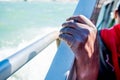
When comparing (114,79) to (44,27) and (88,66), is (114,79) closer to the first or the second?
(88,66)

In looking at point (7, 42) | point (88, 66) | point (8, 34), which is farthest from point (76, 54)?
point (8, 34)

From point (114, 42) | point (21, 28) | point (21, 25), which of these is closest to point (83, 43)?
point (114, 42)

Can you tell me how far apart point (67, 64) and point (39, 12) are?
52.1ft

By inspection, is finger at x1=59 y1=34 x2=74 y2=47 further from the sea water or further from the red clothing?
the sea water

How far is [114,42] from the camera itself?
67cm

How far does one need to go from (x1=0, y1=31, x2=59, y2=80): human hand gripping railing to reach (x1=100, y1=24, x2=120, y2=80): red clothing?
0.15 m

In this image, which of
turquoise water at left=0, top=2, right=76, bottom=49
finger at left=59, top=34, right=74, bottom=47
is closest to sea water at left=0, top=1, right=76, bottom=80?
turquoise water at left=0, top=2, right=76, bottom=49

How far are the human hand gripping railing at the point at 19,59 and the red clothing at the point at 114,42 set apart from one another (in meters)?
0.15

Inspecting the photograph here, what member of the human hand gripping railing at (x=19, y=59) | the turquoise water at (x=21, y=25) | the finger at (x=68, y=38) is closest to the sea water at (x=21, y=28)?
the turquoise water at (x=21, y=25)

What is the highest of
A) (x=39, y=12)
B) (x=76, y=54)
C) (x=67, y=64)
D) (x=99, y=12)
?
(x=76, y=54)

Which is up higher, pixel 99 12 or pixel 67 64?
pixel 67 64

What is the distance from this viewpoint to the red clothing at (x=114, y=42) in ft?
2.06

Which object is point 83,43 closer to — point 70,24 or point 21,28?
point 70,24

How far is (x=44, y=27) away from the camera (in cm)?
1258
